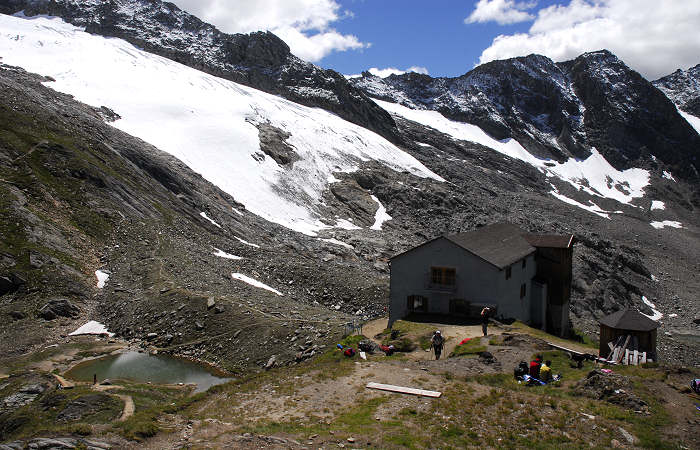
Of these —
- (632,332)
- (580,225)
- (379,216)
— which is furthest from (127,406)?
(580,225)

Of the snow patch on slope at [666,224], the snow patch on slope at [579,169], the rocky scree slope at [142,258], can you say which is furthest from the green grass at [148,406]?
the snow patch on slope at [579,169]

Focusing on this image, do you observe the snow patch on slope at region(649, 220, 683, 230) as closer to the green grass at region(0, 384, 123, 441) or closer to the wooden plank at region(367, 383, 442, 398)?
the wooden plank at region(367, 383, 442, 398)

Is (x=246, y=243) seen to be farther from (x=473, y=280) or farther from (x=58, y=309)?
(x=473, y=280)

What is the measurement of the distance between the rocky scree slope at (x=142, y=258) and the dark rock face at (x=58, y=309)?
0.07m

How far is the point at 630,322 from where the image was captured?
24.3 m

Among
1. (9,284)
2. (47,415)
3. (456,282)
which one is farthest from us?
(456,282)

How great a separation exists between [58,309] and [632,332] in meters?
31.9

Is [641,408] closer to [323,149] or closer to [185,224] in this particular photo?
[185,224]

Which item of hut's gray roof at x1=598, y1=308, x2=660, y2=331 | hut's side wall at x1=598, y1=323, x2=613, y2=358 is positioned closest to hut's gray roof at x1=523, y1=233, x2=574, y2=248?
hut's gray roof at x1=598, y1=308, x2=660, y2=331

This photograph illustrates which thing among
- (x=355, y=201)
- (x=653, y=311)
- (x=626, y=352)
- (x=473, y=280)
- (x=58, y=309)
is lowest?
(x=653, y=311)

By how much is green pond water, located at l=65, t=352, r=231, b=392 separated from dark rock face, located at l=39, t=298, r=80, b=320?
232 inches

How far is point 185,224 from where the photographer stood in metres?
49.8

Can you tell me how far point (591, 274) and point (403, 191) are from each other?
33651mm

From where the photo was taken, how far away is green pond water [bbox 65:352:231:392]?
79.6ft
